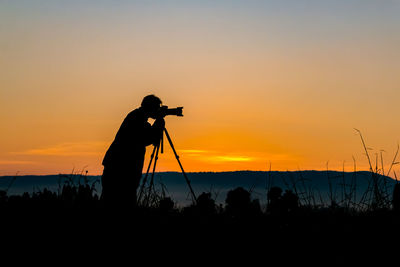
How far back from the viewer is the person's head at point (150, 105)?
8156 mm

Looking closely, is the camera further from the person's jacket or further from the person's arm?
the person's jacket

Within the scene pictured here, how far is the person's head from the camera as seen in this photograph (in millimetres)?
8156

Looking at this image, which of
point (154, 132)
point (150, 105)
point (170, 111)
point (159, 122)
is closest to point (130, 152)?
point (154, 132)

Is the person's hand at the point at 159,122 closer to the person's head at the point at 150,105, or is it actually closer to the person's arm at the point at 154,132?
the person's arm at the point at 154,132

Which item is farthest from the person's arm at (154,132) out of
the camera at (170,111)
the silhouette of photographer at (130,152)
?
the camera at (170,111)

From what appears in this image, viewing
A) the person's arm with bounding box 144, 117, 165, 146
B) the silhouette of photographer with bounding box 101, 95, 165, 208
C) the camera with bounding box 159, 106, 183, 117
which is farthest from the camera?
the camera with bounding box 159, 106, 183, 117

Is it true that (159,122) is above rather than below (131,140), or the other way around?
above

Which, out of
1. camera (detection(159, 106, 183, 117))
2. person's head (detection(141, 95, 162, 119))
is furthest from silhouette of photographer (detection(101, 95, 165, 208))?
camera (detection(159, 106, 183, 117))

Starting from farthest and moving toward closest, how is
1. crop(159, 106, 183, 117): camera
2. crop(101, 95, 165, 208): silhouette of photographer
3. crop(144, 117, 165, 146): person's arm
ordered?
crop(159, 106, 183, 117): camera, crop(144, 117, 165, 146): person's arm, crop(101, 95, 165, 208): silhouette of photographer

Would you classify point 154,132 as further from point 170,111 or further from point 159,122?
point 170,111

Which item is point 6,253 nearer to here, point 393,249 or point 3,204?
point 3,204

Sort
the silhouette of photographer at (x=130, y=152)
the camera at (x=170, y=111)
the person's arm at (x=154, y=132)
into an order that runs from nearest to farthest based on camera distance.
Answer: the silhouette of photographer at (x=130, y=152) → the person's arm at (x=154, y=132) → the camera at (x=170, y=111)

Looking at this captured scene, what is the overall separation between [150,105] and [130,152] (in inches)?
34.5

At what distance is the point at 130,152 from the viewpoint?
26.3 feet
